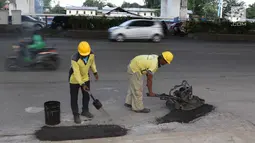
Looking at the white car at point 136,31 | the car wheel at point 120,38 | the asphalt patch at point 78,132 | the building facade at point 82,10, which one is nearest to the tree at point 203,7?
the building facade at point 82,10

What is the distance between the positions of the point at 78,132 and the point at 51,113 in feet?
1.89

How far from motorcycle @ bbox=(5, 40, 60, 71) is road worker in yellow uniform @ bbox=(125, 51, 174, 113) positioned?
4.10 meters

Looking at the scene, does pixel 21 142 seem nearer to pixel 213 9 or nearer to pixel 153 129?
pixel 153 129

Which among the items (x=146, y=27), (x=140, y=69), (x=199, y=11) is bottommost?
(x=140, y=69)

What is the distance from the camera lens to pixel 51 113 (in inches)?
192

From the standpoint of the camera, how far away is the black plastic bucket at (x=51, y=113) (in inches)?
192

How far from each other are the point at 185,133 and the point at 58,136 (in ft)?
6.34

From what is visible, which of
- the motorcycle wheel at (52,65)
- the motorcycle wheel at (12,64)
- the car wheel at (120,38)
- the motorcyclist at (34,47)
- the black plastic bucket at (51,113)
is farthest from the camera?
the car wheel at (120,38)

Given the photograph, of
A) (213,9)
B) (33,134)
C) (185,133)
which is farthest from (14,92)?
(213,9)

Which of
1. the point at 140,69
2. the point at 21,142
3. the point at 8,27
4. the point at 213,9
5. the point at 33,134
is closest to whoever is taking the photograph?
the point at 21,142

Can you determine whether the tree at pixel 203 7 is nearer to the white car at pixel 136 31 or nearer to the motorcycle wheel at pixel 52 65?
the white car at pixel 136 31

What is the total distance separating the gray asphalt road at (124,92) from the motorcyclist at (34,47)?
52cm

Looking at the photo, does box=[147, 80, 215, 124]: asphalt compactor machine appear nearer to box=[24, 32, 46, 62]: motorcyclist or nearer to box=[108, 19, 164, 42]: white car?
box=[24, 32, 46, 62]: motorcyclist

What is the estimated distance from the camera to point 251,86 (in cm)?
827
